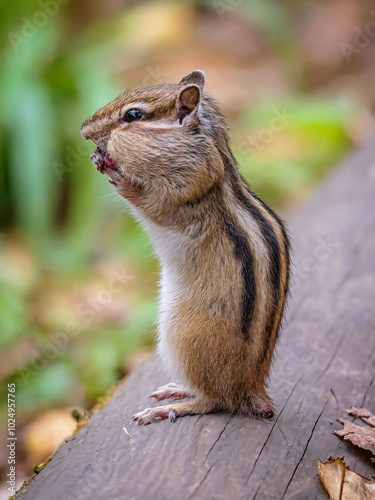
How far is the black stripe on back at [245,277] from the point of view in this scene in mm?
2213

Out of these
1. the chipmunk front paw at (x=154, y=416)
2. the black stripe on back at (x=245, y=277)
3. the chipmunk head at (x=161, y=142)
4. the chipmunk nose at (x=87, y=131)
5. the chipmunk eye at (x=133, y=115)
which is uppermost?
the chipmunk nose at (x=87, y=131)

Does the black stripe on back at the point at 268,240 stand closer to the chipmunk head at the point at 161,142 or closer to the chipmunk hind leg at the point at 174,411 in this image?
the chipmunk head at the point at 161,142

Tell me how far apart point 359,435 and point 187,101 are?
1.41 meters

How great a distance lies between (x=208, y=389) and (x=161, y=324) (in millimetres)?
319

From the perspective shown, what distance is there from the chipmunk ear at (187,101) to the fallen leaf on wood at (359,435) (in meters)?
1.33

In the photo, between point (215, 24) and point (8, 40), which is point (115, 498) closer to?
point (8, 40)

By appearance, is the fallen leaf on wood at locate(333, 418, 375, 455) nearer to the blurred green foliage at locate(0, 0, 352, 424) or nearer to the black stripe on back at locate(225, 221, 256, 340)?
the black stripe on back at locate(225, 221, 256, 340)

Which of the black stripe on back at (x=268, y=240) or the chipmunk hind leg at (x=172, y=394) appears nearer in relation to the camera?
the black stripe on back at (x=268, y=240)

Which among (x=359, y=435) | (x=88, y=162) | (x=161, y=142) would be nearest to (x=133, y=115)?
(x=161, y=142)

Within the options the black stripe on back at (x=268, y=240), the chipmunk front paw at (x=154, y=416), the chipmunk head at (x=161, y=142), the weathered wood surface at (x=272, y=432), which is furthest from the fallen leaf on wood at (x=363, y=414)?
the chipmunk head at (x=161, y=142)

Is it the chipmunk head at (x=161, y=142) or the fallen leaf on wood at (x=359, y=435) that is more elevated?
the chipmunk head at (x=161, y=142)

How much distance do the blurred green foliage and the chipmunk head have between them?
1.83m

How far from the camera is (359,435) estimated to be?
2.32 metres

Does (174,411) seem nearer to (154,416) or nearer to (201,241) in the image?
(154,416)
